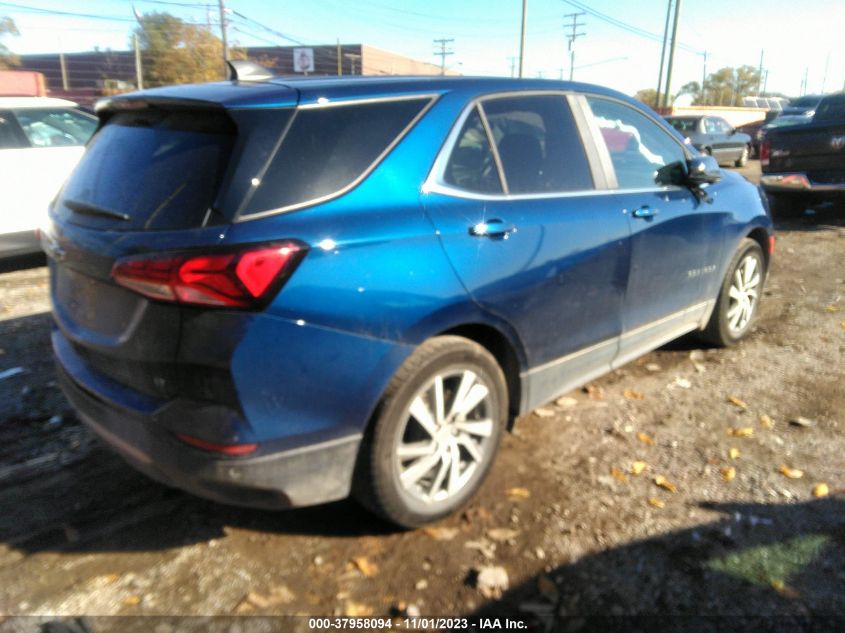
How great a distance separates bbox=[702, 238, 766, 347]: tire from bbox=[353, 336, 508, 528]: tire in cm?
237

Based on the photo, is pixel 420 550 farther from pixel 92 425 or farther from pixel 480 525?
pixel 92 425

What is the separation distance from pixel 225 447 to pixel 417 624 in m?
0.90

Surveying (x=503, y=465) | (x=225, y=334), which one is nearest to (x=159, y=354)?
(x=225, y=334)

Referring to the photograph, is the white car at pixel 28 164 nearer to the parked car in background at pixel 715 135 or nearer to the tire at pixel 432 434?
the tire at pixel 432 434

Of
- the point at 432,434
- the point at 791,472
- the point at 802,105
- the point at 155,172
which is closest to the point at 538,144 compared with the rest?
the point at 432,434

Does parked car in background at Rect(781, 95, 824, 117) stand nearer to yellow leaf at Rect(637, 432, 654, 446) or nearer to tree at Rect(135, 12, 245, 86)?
yellow leaf at Rect(637, 432, 654, 446)

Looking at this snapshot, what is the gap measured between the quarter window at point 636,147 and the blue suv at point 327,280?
1.20 feet

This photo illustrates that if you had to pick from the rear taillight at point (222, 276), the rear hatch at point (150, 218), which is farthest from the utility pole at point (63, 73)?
the rear taillight at point (222, 276)

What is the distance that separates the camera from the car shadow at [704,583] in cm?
235

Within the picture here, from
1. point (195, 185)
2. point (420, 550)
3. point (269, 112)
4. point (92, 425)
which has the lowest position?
point (420, 550)

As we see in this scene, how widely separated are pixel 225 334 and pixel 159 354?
→ 0.90 ft

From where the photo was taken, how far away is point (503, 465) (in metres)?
3.39

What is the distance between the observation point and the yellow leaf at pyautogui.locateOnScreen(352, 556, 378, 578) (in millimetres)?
2609

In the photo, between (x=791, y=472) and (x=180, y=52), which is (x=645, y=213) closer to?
(x=791, y=472)
